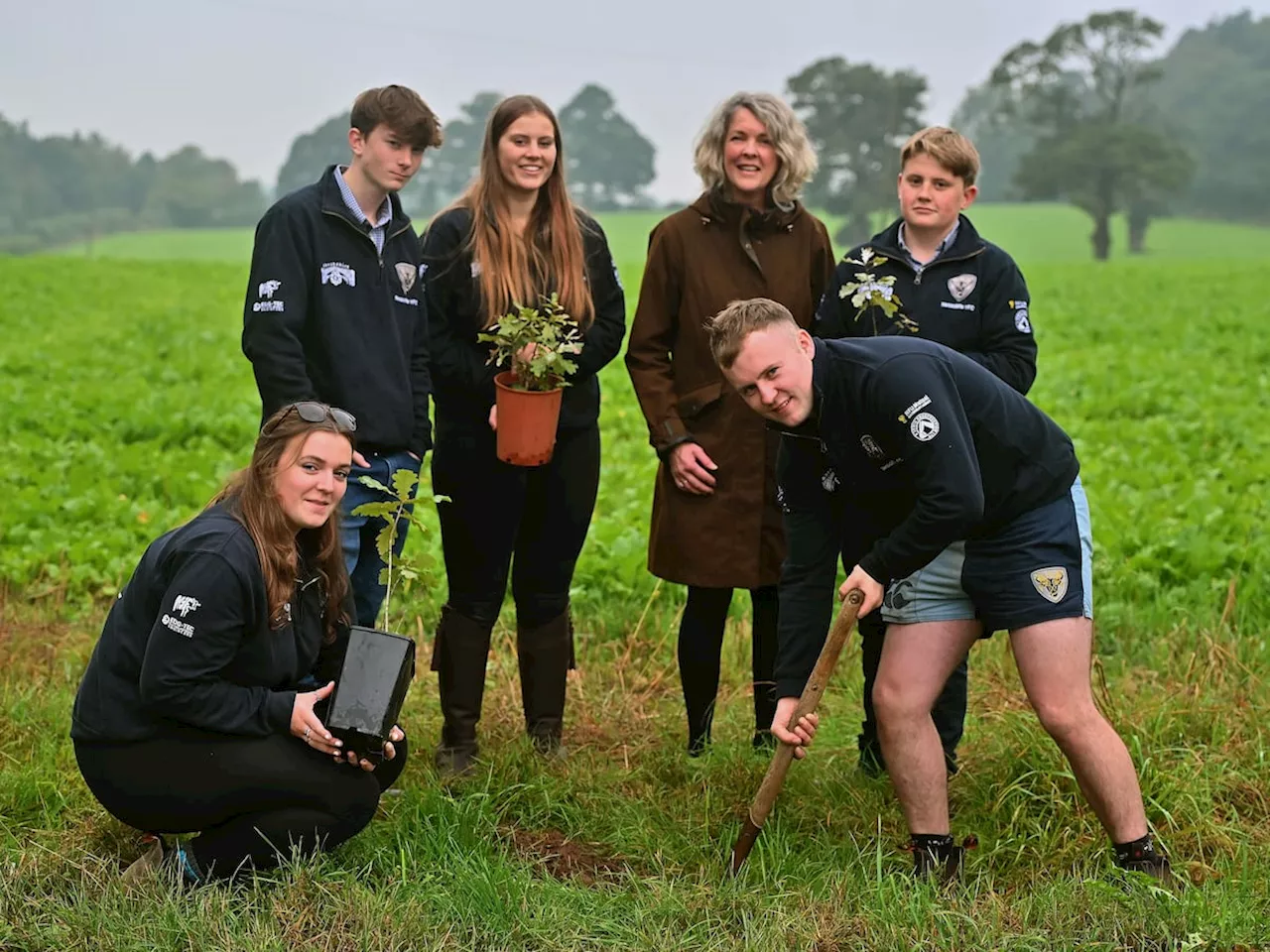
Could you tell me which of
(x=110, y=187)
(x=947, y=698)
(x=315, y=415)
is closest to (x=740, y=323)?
(x=315, y=415)

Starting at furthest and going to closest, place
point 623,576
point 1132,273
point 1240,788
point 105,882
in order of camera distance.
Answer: point 1132,273, point 623,576, point 1240,788, point 105,882

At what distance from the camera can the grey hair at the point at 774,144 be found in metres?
4.45

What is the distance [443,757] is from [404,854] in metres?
0.86

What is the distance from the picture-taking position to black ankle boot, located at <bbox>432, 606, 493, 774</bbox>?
467 centimetres

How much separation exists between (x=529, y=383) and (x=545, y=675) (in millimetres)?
1090

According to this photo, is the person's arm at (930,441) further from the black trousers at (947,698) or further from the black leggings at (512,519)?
the black leggings at (512,519)

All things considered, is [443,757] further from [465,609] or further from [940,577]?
[940,577]

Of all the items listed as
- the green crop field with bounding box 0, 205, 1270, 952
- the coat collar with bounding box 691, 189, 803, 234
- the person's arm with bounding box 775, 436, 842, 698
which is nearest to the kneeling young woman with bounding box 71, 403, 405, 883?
the green crop field with bounding box 0, 205, 1270, 952

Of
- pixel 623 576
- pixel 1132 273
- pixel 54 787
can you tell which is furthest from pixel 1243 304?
pixel 54 787

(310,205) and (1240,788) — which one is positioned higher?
(310,205)

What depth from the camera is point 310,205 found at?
4.13m

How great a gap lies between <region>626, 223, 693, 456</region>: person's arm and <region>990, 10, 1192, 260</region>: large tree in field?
56846mm

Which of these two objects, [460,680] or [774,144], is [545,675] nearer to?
[460,680]

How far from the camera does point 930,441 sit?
11.1 ft
